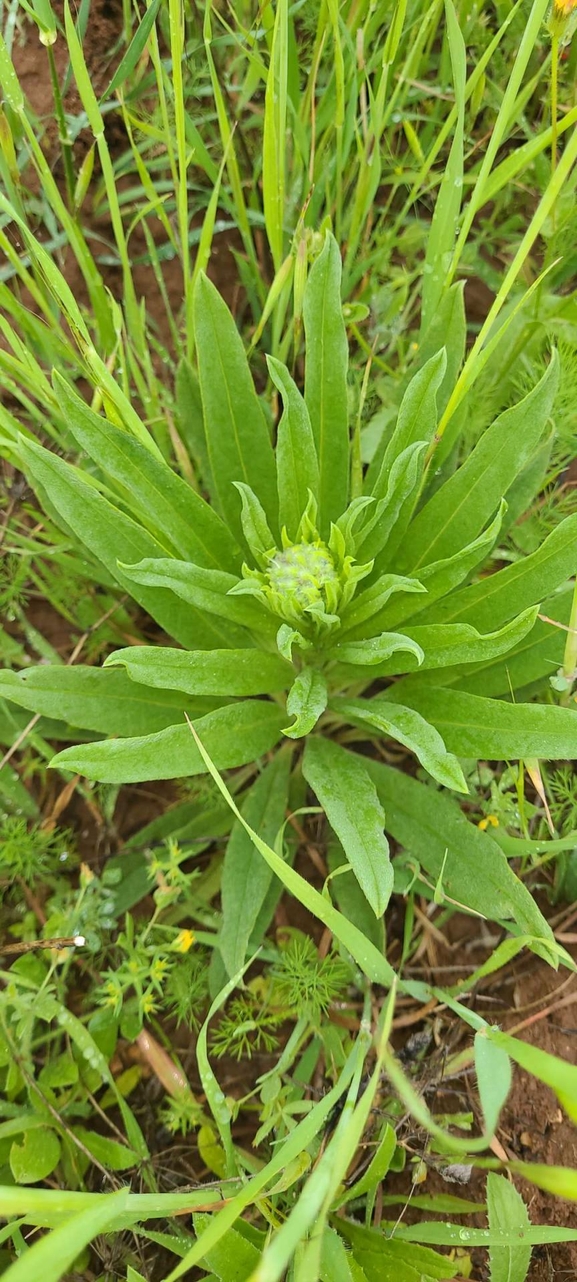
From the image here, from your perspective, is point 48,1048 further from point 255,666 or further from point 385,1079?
point 255,666

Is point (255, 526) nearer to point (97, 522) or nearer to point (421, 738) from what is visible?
point (97, 522)

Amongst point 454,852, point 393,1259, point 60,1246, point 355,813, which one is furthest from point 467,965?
point 60,1246

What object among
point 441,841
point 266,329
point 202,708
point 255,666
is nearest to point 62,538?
point 202,708

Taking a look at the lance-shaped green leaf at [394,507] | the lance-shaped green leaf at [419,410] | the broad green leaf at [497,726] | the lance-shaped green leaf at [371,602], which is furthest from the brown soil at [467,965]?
the lance-shaped green leaf at [419,410]

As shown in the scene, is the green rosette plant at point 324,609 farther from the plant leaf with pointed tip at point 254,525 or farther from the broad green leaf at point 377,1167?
the broad green leaf at point 377,1167

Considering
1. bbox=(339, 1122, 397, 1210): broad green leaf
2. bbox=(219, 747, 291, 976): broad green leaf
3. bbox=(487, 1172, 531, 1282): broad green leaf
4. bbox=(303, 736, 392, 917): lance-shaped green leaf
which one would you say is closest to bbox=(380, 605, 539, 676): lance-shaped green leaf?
bbox=(303, 736, 392, 917): lance-shaped green leaf

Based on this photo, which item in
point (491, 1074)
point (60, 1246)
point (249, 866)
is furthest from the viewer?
point (249, 866)

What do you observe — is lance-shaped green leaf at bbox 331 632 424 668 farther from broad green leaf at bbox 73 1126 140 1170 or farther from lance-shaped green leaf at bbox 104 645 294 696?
broad green leaf at bbox 73 1126 140 1170
